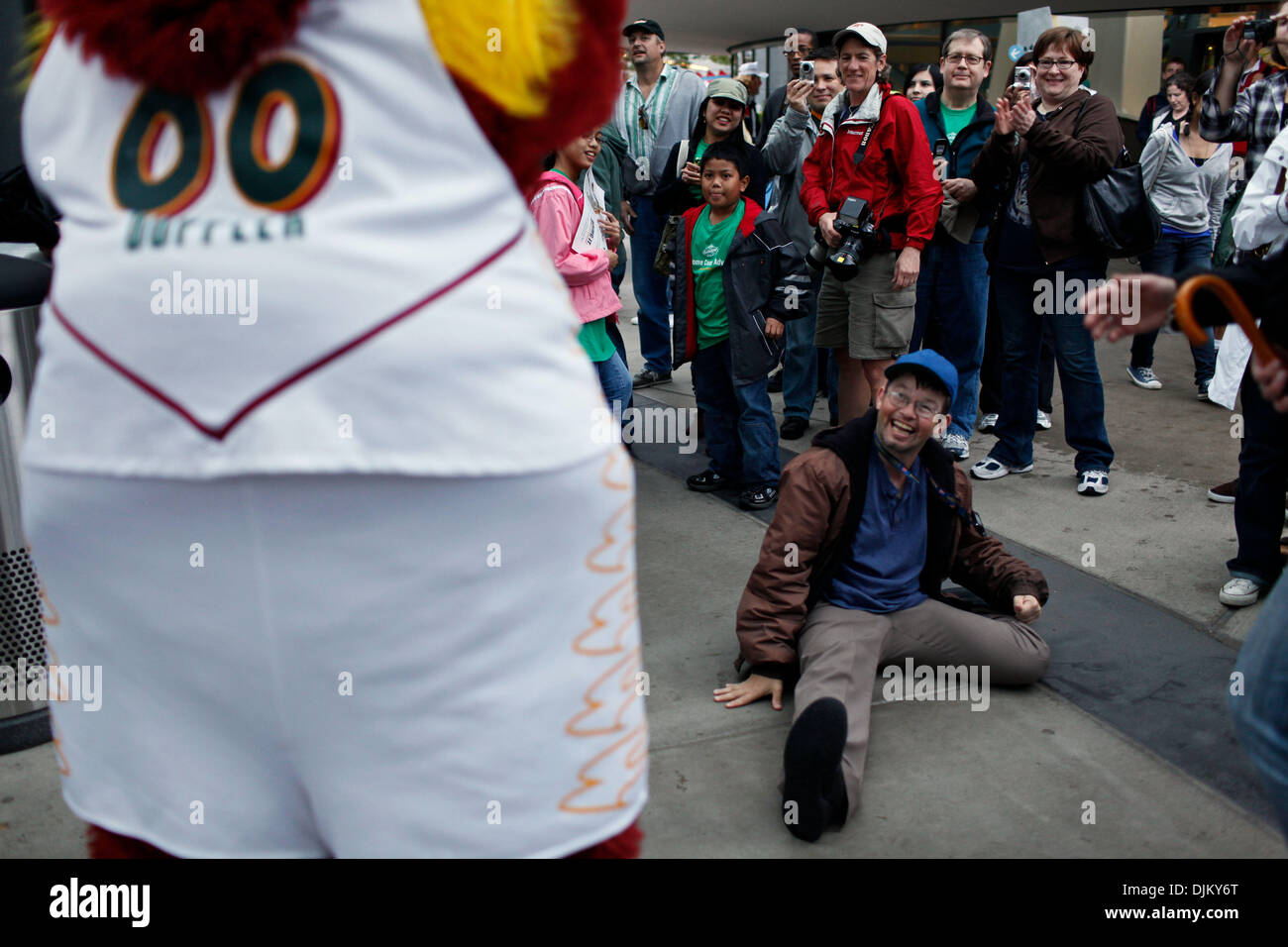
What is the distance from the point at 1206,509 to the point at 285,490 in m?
4.87

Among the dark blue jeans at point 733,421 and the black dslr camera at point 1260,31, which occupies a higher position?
the black dslr camera at point 1260,31

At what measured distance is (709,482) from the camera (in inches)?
219

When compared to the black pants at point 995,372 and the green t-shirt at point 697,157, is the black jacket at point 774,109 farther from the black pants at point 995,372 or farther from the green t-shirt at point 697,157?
the black pants at point 995,372

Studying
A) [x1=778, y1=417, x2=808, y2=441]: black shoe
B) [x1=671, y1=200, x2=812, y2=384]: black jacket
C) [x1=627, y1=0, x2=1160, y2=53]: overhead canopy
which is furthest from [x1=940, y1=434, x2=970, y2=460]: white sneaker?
[x1=627, y1=0, x2=1160, y2=53]: overhead canopy

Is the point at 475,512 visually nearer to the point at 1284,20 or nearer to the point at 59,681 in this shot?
the point at 59,681

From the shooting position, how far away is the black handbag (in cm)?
497

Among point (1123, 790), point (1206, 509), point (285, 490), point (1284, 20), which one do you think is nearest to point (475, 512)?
point (285, 490)

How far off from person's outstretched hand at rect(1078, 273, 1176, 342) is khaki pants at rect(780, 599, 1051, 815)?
1679 millimetres

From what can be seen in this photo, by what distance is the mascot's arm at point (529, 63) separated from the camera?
1.15 metres

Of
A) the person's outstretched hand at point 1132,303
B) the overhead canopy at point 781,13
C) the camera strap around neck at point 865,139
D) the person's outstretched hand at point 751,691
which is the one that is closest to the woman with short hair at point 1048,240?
the camera strap around neck at point 865,139

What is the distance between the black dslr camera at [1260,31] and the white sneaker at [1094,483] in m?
1.90

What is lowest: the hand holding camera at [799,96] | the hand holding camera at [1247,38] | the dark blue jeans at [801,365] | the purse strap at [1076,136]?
the dark blue jeans at [801,365]

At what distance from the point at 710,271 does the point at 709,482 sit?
3.22 ft

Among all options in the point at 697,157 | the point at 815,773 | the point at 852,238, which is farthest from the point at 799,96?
the point at 815,773
